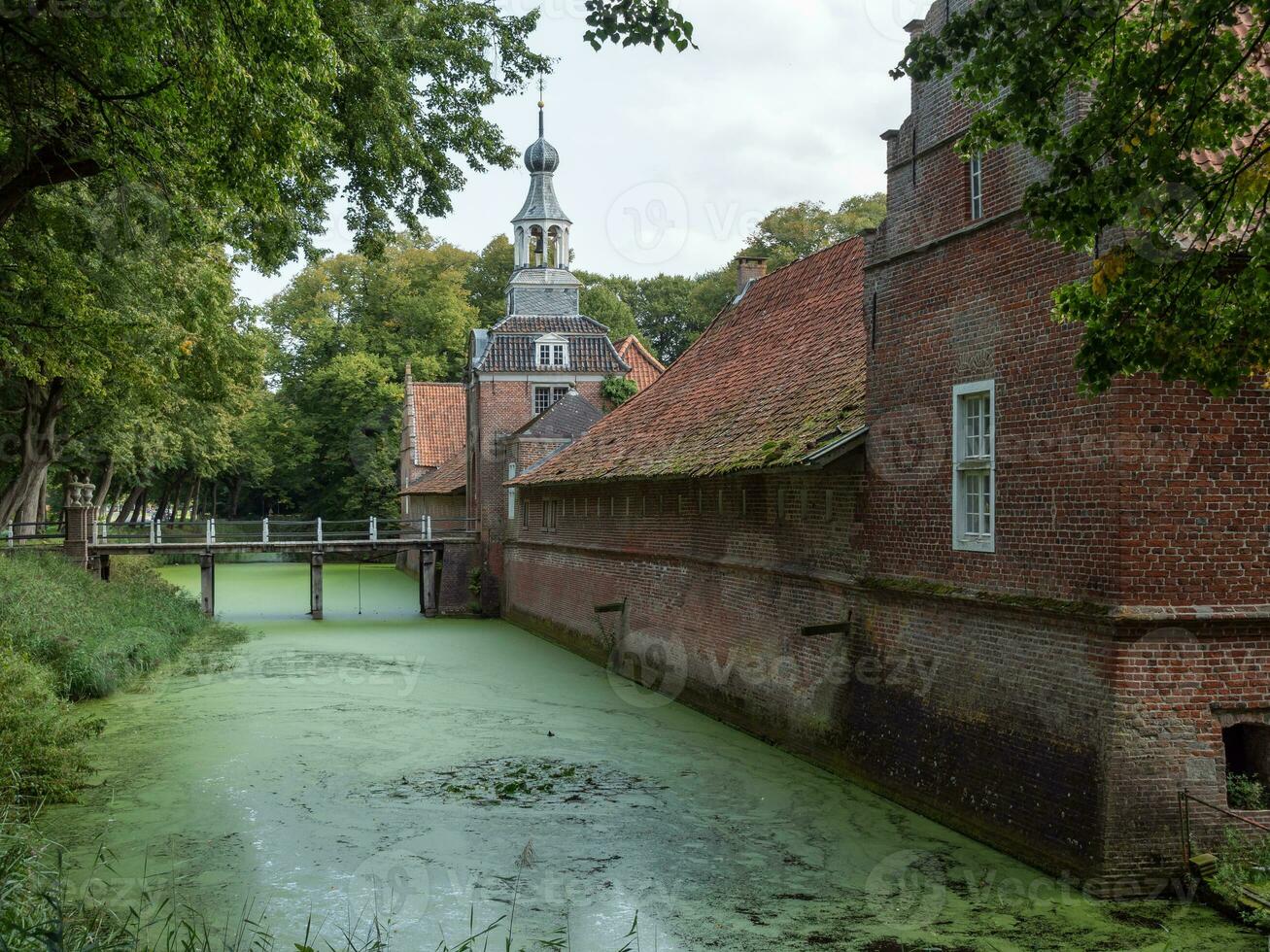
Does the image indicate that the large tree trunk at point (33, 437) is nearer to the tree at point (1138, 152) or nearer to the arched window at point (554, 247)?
the arched window at point (554, 247)

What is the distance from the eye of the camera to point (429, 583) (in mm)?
33594

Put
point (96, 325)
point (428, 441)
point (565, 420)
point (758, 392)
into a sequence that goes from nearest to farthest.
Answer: point (96, 325) < point (758, 392) < point (565, 420) < point (428, 441)

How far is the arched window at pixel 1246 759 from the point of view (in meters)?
9.25

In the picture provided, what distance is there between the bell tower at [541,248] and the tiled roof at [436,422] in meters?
11.8

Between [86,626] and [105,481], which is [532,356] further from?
[86,626]

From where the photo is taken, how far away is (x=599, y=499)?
915 inches

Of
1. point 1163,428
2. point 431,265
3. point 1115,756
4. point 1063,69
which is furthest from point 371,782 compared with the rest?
point 431,265

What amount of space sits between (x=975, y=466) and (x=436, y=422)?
131 feet

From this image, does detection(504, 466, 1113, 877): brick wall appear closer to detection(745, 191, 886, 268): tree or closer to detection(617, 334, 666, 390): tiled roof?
detection(617, 334, 666, 390): tiled roof

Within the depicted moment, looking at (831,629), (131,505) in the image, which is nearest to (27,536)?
(831,629)

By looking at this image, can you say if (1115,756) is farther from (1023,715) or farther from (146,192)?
(146,192)

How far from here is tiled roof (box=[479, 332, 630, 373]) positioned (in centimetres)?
3378

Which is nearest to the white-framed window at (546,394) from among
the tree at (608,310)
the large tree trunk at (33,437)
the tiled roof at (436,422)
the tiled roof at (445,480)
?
the tiled roof at (445,480)

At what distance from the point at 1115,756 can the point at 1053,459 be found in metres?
2.40
